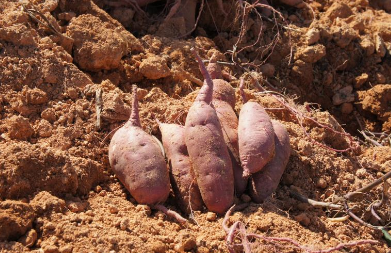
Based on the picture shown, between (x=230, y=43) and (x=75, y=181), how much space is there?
75.4 inches

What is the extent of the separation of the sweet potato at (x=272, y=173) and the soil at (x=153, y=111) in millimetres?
57

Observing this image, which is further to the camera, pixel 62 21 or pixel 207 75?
pixel 62 21

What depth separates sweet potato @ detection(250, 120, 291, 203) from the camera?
247 cm

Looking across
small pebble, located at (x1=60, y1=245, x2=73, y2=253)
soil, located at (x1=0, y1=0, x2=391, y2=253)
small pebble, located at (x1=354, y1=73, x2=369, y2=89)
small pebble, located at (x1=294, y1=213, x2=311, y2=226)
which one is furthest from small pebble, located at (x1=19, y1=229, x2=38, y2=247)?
small pebble, located at (x1=354, y1=73, x2=369, y2=89)

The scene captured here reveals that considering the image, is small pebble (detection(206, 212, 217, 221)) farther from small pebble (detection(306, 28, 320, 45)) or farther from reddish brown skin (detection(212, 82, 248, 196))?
small pebble (detection(306, 28, 320, 45))

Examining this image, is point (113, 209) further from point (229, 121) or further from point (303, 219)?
point (303, 219)

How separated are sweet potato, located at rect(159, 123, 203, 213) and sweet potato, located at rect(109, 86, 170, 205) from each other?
77 mm

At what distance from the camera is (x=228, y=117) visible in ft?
8.84

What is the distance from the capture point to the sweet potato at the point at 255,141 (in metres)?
2.44

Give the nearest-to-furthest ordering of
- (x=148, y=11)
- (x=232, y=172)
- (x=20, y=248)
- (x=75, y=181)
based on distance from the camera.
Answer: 1. (x=20, y=248)
2. (x=75, y=181)
3. (x=232, y=172)
4. (x=148, y=11)

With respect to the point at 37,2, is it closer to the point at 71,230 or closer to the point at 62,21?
the point at 62,21

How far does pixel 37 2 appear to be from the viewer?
2.98 meters

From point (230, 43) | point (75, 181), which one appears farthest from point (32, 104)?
point (230, 43)

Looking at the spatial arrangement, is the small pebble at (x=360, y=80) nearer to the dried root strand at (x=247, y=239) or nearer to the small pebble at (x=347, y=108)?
the small pebble at (x=347, y=108)
